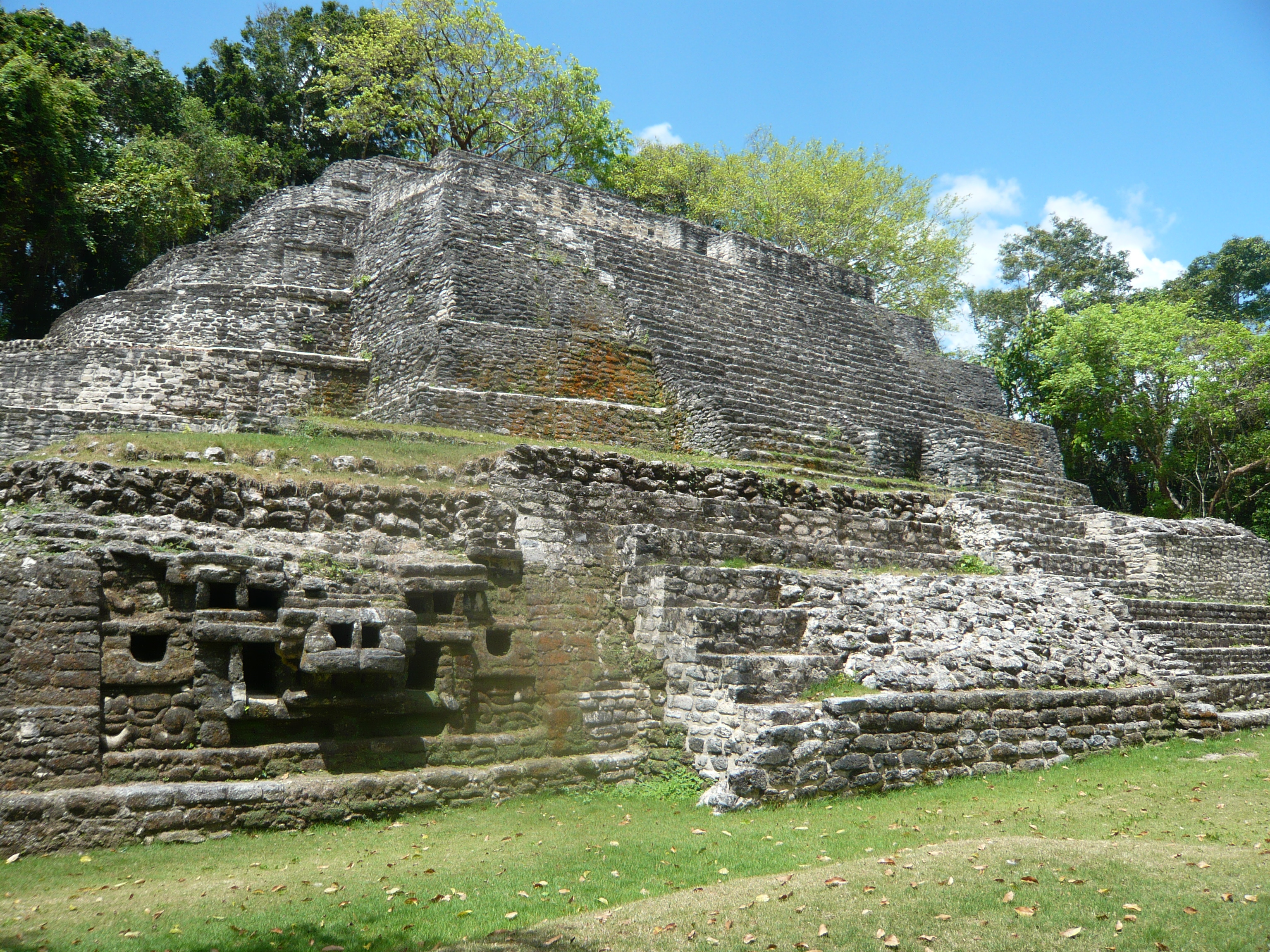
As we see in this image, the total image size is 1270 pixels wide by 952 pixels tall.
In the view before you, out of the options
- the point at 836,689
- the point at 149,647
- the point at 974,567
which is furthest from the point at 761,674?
the point at 974,567

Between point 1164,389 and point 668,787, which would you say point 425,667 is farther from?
point 1164,389

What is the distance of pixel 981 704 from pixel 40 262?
69.9 ft

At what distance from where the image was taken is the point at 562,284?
47.8ft

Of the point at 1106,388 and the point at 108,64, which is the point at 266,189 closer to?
the point at 108,64

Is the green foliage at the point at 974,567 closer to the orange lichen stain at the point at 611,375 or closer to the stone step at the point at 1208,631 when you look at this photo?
the stone step at the point at 1208,631

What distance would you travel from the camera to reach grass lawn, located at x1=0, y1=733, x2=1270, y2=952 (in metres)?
4.28

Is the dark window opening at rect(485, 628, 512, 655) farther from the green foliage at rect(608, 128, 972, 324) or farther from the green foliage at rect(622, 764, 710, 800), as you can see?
the green foliage at rect(608, 128, 972, 324)

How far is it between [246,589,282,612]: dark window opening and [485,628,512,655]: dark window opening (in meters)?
1.70

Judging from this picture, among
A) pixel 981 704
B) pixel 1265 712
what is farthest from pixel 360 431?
pixel 1265 712

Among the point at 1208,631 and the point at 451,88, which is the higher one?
the point at 451,88

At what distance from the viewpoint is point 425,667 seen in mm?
7098

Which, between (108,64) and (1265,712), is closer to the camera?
(1265,712)

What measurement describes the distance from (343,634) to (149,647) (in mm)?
1317

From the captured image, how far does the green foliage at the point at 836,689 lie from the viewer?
7.47 meters
